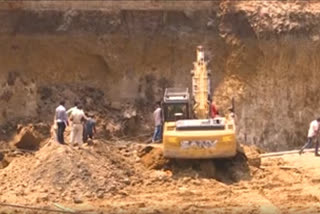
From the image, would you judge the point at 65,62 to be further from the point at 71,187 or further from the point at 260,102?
the point at 71,187

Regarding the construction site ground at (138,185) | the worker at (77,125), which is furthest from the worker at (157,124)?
the worker at (77,125)

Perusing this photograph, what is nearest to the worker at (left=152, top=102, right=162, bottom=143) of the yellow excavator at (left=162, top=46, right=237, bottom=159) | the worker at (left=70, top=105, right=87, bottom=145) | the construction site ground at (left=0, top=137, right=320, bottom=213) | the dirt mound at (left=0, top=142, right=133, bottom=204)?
the yellow excavator at (left=162, top=46, right=237, bottom=159)

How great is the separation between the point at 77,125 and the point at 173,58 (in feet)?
25.3

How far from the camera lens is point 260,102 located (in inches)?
1000

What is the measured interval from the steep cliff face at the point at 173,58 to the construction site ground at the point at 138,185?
6.58m

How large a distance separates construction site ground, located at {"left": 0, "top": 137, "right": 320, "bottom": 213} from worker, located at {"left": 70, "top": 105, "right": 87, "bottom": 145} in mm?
659

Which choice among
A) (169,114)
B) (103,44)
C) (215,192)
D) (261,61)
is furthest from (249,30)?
(215,192)

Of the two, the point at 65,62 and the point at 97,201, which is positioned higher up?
the point at 65,62

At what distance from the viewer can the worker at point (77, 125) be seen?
1861 centimetres

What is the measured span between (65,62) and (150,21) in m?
3.27

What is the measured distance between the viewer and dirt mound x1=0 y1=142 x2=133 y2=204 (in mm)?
16344

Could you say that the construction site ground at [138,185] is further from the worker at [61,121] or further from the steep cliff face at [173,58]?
the steep cliff face at [173,58]

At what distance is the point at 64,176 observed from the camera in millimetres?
16672

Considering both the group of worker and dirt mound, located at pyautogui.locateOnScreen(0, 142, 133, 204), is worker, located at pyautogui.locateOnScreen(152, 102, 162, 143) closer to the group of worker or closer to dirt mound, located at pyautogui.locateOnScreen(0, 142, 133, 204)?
the group of worker
